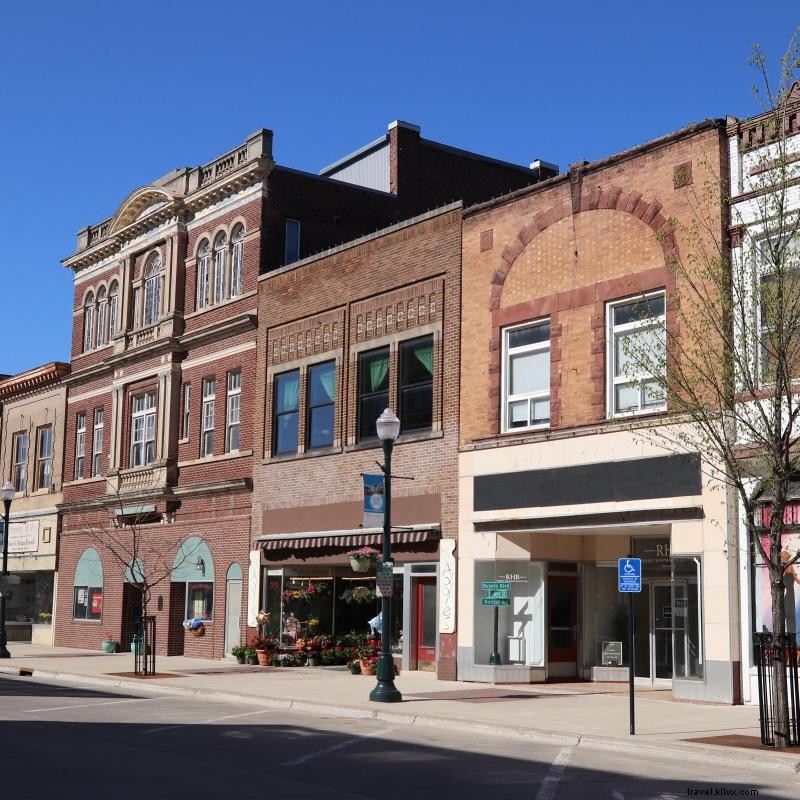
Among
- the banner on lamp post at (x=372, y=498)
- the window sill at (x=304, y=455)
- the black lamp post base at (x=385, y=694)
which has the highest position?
the window sill at (x=304, y=455)

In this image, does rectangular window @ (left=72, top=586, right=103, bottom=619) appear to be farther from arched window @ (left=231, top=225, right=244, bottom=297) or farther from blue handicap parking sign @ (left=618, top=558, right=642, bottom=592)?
blue handicap parking sign @ (left=618, top=558, right=642, bottom=592)

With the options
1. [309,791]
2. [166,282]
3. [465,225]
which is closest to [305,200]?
[166,282]

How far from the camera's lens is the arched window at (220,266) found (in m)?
33.1

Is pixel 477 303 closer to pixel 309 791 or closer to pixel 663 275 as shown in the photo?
pixel 663 275

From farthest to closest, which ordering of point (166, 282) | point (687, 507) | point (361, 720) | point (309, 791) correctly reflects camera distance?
point (166, 282) < point (687, 507) < point (361, 720) < point (309, 791)

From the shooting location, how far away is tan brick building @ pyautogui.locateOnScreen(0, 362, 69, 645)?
4128 centimetres

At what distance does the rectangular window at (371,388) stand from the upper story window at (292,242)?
561 centimetres

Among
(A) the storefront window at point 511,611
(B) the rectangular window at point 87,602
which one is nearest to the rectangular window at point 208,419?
(B) the rectangular window at point 87,602

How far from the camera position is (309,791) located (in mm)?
10570

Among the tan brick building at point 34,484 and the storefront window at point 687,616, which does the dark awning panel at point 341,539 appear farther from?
the tan brick building at point 34,484

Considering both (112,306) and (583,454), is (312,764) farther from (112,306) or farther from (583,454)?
(112,306)

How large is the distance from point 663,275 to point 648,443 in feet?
10.1

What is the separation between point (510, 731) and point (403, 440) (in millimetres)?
10949

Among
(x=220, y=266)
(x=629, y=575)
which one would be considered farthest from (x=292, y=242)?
(x=629, y=575)
